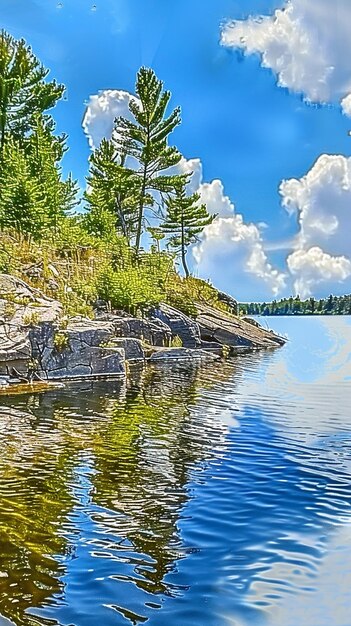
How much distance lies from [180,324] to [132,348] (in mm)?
5793

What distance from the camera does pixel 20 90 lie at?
3172 centimetres

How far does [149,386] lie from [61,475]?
8.96m

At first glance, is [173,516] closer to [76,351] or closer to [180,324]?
[76,351]

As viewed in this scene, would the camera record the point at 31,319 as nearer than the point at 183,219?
Yes

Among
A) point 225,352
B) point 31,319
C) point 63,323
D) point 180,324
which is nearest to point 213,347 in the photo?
point 225,352

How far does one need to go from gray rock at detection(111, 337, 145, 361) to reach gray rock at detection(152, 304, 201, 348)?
4.25m

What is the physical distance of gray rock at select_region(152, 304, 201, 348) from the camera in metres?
26.8

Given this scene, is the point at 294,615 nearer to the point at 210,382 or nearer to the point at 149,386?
the point at 149,386

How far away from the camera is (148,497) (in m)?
6.64

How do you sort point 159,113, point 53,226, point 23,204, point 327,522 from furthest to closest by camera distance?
point 159,113 < point 53,226 < point 23,204 < point 327,522

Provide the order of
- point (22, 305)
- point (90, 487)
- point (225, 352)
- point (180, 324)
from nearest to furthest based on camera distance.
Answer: point (90, 487) → point (22, 305) → point (180, 324) → point (225, 352)

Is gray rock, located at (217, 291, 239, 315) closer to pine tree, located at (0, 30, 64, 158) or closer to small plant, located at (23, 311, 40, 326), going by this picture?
pine tree, located at (0, 30, 64, 158)

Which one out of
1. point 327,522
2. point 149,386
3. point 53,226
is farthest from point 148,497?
point 53,226

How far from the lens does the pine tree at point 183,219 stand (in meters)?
44.4
